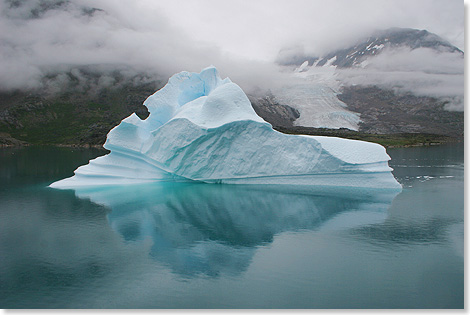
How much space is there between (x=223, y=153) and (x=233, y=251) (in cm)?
979

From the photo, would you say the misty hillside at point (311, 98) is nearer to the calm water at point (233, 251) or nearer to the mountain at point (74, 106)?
the mountain at point (74, 106)

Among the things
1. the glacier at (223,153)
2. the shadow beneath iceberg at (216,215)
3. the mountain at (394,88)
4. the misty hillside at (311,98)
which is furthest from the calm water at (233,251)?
the mountain at (394,88)

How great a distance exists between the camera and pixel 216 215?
527 inches

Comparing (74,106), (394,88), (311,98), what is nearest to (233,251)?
(311,98)

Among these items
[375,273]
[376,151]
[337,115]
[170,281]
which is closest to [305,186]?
[376,151]

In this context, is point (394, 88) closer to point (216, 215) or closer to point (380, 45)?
point (380, 45)

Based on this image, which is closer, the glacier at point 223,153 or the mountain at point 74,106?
the glacier at point 223,153

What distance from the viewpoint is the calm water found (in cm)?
693

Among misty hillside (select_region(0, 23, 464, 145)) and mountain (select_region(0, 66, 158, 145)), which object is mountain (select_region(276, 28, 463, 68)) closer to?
misty hillside (select_region(0, 23, 464, 145))

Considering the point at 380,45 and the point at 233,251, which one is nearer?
the point at 233,251

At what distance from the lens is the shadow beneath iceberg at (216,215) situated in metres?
9.17

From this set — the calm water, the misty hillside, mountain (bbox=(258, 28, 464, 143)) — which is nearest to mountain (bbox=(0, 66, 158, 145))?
the misty hillside

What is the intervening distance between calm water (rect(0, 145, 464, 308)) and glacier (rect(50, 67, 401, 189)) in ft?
5.71

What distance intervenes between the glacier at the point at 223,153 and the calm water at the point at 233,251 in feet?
5.71
